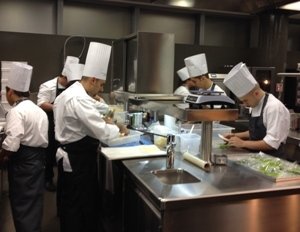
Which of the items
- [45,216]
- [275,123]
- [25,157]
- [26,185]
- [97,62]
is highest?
[97,62]

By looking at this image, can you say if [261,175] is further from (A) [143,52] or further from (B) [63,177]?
(A) [143,52]

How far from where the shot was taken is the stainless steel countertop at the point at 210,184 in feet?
5.19

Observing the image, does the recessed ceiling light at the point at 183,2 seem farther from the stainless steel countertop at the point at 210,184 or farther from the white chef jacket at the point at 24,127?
the white chef jacket at the point at 24,127

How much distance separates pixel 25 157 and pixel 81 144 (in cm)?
45

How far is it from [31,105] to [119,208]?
101 centimetres

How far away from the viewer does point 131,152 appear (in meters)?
2.42

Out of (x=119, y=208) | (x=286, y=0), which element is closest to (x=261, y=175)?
(x=119, y=208)

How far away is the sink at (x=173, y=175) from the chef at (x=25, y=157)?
3.48 ft

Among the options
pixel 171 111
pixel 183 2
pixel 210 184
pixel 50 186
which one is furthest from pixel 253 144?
pixel 50 186

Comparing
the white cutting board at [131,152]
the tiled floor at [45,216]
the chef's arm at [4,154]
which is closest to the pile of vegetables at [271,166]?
the white cutting board at [131,152]

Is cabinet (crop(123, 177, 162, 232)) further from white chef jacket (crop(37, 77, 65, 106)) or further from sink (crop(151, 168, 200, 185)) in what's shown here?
white chef jacket (crop(37, 77, 65, 106))

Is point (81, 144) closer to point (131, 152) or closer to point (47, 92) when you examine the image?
point (131, 152)

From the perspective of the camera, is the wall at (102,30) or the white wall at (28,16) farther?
the white wall at (28,16)

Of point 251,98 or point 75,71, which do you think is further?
point 75,71
